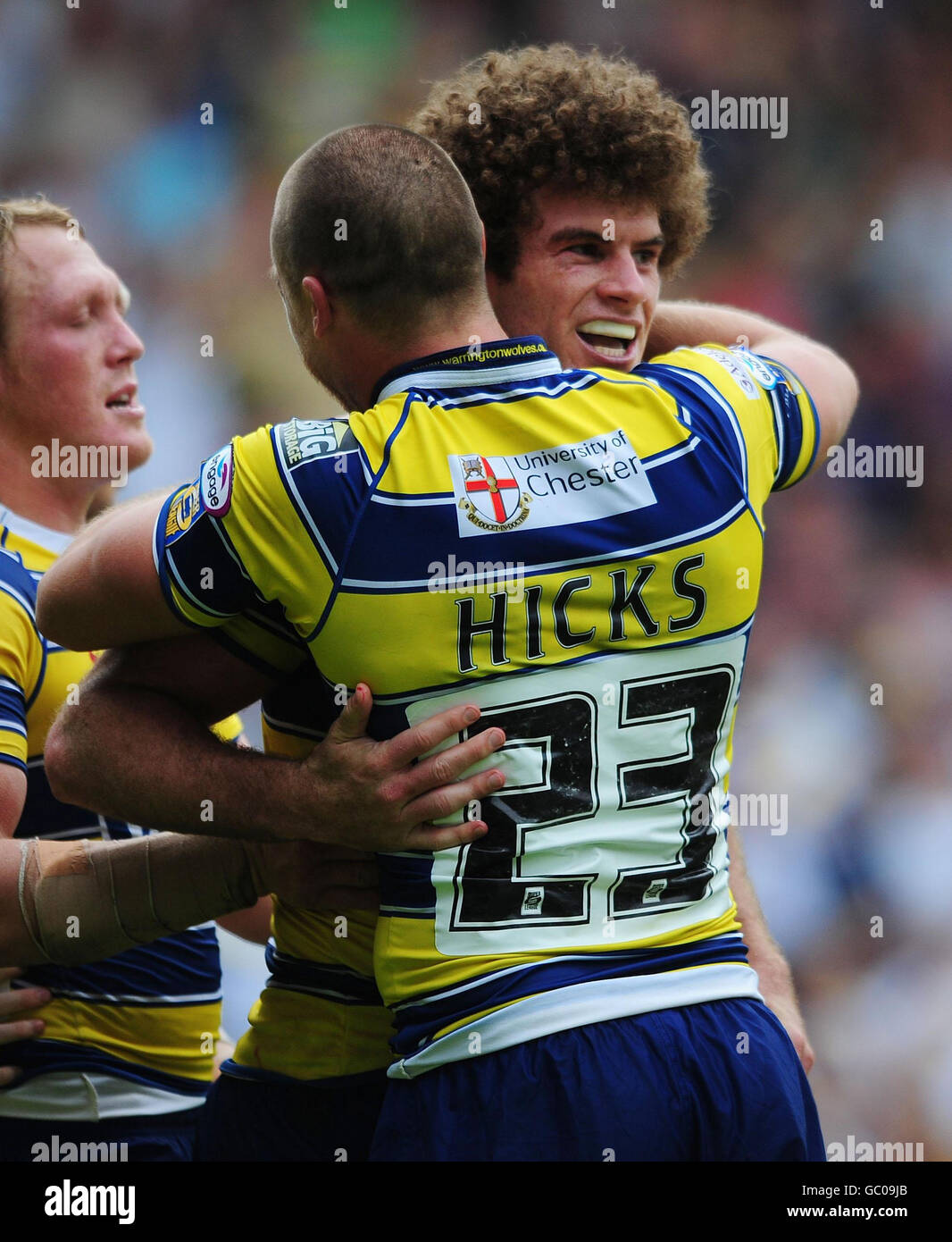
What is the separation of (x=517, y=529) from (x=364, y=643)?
8.9 inches

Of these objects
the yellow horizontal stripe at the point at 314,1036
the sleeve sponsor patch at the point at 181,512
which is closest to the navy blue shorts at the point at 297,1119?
the yellow horizontal stripe at the point at 314,1036

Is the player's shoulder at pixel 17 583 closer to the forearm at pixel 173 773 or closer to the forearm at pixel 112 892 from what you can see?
the forearm at pixel 112 892

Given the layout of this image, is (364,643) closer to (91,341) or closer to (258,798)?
(258,798)

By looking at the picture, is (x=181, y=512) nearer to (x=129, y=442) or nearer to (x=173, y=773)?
(x=173, y=773)

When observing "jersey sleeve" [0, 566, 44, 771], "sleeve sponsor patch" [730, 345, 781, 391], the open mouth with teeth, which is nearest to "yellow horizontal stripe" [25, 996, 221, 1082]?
"jersey sleeve" [0, 566, 44, 771]

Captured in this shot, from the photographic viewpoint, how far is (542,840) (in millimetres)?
1627

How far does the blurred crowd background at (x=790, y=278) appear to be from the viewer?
515cm

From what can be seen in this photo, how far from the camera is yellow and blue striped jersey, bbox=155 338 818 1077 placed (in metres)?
1.59

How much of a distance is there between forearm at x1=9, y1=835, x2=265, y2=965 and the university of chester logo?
0.66 meters

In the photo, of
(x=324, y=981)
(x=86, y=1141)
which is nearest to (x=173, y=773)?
(x=324, y=981)

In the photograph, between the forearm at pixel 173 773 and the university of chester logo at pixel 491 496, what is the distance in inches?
16.4

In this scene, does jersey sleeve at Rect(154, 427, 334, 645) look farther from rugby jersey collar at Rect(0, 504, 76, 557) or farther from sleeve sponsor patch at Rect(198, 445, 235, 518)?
rugby jersey collar at Rect(0, 504, 76, 557)

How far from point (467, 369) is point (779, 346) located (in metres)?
0.67

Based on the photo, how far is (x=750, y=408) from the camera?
1.83m
